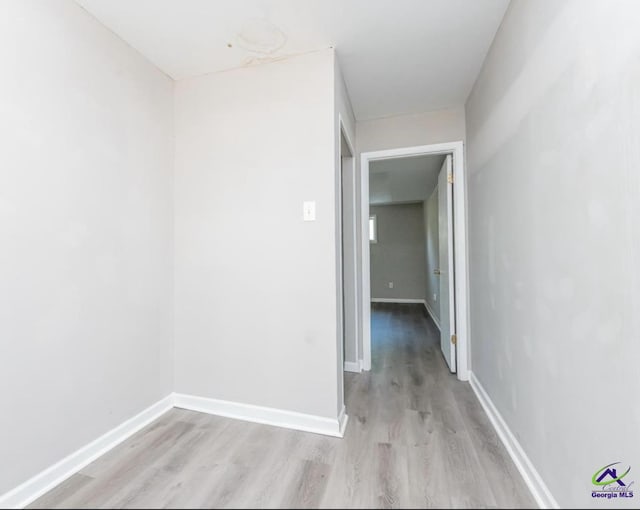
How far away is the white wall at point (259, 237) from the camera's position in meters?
1.65

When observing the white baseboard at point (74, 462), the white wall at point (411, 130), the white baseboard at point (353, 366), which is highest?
the white wall at point (411, 130)

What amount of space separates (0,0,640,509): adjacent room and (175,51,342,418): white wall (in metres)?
0.02

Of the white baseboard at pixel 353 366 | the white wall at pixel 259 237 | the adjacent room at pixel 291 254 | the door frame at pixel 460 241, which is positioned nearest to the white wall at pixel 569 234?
the adjacent room at pixel 291 254

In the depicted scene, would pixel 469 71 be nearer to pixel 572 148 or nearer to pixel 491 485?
pixel 572 148

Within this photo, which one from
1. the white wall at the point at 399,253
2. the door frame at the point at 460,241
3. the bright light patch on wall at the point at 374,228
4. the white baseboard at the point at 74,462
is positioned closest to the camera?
the white baseboard at the point at 74,462

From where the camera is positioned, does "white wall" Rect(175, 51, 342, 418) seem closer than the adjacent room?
No

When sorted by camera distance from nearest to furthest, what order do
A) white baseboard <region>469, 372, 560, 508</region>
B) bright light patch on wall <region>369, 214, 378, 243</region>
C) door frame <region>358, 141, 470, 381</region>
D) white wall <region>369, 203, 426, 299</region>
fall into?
white baseboard <region>469, 372, 560, 508</region>, door frame <region>358, 141, 470, 381</region>, white wall <region>369, 203, 426, 299</region>, bright light patch on wall <region>369, 214, 378, 243</region>

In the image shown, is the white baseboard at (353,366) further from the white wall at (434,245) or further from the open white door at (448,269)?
the white wall at (434,245)

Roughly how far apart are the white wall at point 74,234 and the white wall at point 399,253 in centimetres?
510

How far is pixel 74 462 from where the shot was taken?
131cm

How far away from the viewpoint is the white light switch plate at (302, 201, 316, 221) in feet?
5.44

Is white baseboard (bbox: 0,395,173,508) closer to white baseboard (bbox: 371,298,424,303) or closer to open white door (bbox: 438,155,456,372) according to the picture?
open white door (bbox: 438,155,456,372)

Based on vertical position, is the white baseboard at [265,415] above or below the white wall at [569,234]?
below

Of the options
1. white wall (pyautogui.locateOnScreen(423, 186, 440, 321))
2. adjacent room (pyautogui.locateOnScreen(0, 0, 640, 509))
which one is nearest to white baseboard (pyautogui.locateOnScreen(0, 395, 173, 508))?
adjacent room (pyautogui.locateOnScreen(0, 0, 640, 509))
